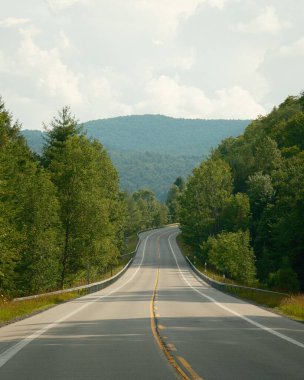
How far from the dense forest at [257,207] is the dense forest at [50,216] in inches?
654

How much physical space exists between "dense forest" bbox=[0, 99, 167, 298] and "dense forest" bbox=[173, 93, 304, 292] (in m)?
16.6

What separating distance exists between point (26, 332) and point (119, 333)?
2.84m

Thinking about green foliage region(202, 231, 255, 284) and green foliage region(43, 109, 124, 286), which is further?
green foliage region(202, 231, 255, 284)

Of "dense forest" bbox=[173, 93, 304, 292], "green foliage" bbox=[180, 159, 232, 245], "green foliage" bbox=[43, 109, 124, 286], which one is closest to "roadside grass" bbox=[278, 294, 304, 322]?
"dense forest" bbox=[173, 93, 304, 292]

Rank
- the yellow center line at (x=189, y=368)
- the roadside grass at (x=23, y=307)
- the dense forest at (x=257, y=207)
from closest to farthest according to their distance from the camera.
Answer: the yellow center line at (x=189, y=368), the roadside grass at (x=23, y=307), the dense forest at (x=257, y=207)

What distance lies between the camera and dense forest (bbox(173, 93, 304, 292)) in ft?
228

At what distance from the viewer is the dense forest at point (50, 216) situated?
51031 millimetres

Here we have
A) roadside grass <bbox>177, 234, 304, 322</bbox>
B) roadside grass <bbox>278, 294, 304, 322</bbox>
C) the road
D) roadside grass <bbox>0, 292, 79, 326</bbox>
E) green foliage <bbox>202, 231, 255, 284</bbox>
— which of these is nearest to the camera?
the road

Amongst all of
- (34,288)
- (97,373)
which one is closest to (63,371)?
(97,373)

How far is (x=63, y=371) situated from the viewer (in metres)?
11.9

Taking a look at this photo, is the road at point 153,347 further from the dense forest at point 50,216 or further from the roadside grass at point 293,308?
the dense forest at point 50,216

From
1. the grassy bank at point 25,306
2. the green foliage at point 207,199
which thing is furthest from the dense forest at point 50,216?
the green foliage at point 207,199

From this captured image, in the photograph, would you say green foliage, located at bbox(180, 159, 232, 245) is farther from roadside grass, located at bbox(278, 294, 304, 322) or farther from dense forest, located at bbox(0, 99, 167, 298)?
roadside grass, located at bbox(278, 294, 304, 322)

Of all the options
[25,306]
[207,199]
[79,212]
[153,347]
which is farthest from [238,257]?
[153,347]
